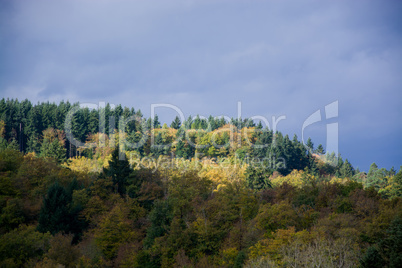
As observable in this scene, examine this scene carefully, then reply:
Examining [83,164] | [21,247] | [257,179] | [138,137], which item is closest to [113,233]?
[21,247]

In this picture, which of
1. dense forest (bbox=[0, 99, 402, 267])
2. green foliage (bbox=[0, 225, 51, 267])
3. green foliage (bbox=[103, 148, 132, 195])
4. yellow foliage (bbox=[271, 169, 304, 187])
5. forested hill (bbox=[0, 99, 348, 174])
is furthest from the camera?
forested hill (bbox=[0, 99, 348, 174])

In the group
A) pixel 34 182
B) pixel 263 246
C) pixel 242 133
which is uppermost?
pixel 242 133

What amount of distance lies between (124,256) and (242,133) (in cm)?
6761

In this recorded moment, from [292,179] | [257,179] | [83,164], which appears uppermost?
[83,164]

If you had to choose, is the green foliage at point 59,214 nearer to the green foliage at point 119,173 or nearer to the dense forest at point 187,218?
the dense forest at point 187,218

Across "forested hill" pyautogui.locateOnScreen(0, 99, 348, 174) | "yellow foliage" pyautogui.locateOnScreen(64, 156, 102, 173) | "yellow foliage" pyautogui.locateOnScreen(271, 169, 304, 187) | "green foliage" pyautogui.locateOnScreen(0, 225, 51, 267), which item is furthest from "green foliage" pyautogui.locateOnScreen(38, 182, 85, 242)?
"yellow foliage" pyautogui.locateOnScreen(271, 169, 304, 187)

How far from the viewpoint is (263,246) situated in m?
37.6

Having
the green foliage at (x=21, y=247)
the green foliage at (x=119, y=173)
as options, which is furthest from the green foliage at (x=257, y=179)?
the green foliage at (x=21, y=247)

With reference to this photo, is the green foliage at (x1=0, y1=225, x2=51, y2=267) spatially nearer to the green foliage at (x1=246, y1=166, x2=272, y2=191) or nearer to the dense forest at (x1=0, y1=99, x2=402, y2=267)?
the dense forest at (x1=0, y1=99, x2=402, y2=267)

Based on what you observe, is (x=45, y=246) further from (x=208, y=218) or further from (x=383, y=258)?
(x=383, y=258)

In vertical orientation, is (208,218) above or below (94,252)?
above

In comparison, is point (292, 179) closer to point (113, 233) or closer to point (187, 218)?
point (187, 218)

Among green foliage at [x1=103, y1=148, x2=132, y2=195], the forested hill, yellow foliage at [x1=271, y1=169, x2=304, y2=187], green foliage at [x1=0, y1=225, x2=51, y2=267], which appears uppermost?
the forested hill

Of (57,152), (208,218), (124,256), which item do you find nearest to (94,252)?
(124,256)
